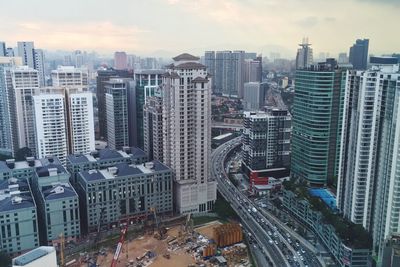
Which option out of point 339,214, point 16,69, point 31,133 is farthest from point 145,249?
A: point 16,69

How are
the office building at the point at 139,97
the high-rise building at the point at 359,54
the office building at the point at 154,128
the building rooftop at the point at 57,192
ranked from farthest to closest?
the high-rise building at the point at 359,54 < the office building at the point at 139,97 < the office building at the point at 154,128 < the building rooftop at the point at 57,192

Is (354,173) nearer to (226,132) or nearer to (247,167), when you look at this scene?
(247,167)

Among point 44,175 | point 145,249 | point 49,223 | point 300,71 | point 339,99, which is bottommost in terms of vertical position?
point 145,249

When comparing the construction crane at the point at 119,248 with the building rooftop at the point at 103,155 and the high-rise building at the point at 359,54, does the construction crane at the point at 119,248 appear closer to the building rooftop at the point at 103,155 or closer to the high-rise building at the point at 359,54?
the building rooftop at the point at 103,155

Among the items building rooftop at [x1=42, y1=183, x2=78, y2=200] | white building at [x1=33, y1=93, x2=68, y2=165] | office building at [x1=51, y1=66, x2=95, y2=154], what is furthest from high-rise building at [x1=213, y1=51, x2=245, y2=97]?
building rooftop at [x1=42, y1=183, x2=78, y2=200]

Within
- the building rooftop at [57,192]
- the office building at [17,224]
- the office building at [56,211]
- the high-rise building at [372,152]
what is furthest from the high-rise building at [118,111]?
the high-rise building at [372,152]

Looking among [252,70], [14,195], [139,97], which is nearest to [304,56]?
[252,70]

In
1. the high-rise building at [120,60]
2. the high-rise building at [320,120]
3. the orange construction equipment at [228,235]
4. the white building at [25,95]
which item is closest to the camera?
the orange construction equipment at [228,235]
